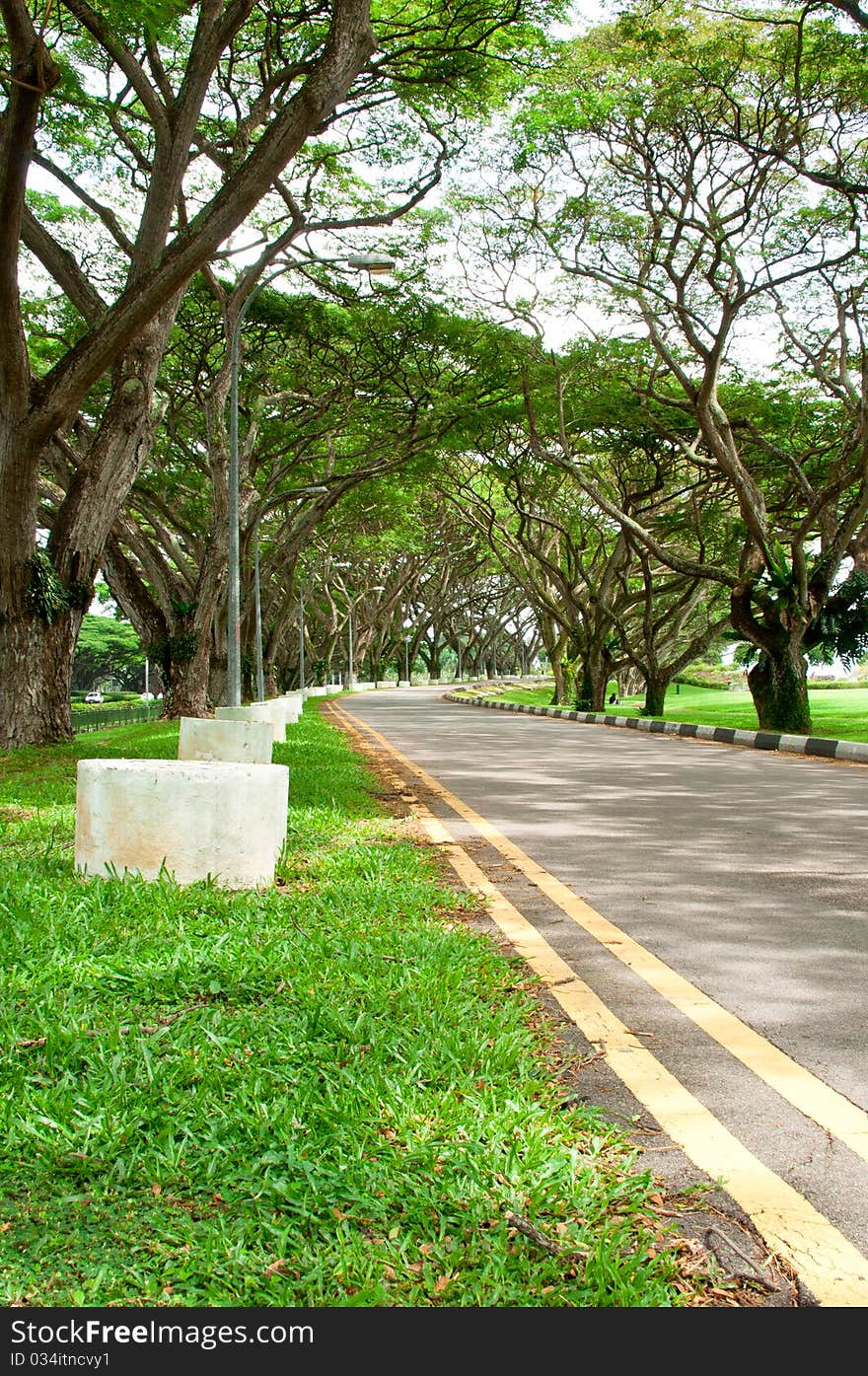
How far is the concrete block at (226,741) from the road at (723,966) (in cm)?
153

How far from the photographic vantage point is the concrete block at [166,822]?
17.7 ft

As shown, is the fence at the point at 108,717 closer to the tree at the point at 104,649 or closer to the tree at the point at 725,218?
the tree at the point at 725,218

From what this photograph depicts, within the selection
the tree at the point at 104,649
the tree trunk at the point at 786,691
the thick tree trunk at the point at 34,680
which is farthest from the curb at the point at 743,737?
the tree at the point at 104,649

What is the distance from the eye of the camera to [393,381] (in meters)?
22.6

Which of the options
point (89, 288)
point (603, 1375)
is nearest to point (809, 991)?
point (603, 1375)

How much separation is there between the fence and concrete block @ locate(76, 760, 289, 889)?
24254 mm

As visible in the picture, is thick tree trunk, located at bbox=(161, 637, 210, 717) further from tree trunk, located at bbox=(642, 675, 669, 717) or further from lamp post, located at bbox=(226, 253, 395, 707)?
tree trunk, located at bbox=(642, 675, 669, 717)

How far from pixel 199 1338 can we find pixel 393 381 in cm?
2178

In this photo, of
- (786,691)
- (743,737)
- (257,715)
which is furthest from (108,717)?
(786,691)

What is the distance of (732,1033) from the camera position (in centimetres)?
377

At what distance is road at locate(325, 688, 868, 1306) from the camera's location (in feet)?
9.17

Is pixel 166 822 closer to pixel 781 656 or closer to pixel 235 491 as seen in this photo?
pixel 235 491

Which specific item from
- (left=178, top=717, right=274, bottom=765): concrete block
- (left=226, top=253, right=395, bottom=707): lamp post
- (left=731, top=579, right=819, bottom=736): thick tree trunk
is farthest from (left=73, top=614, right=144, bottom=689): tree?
(left=178, top=717, right=274, bottom=765): concrete block

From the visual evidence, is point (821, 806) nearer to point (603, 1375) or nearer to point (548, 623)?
point (603, 1375)
